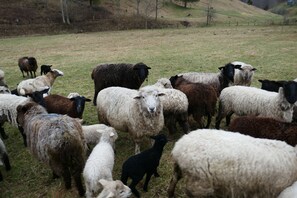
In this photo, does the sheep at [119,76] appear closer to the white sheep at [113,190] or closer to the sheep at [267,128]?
the sheep at [267,128]

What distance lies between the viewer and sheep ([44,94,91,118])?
24.3ft

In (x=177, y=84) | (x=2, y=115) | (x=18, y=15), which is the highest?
(x=18, y=15)

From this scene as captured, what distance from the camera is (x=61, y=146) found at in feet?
15.7

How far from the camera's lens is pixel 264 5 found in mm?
118312

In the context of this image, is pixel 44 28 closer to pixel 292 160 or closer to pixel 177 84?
pixel 177 84

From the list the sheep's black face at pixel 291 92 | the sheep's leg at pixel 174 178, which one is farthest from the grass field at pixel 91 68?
the sheep's black face at pixel 291 92

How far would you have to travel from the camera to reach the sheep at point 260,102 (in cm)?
655

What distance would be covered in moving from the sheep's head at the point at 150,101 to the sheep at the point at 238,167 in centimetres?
168

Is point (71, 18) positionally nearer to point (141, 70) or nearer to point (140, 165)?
point (141, 70)

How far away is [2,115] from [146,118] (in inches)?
154

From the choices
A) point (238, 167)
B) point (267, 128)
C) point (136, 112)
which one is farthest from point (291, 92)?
point (136, 112)

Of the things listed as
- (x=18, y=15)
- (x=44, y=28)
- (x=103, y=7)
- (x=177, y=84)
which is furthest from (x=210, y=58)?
(x=103, y=7)

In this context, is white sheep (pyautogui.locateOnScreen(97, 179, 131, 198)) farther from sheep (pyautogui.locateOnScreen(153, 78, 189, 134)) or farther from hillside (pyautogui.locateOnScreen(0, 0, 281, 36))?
hillside (pyautogui.locateOnScreen(0, 0, 281, 36))

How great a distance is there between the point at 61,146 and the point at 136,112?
1.99 m
